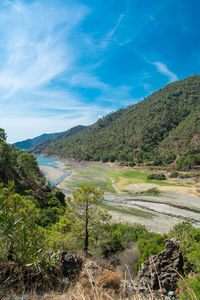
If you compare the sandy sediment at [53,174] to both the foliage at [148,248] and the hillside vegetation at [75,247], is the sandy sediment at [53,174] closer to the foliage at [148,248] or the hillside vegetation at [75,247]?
the hillside vegetation at [75,247]

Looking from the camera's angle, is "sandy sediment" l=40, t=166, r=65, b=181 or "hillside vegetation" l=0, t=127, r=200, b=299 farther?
"sandy sediment" l=40, t=166, r=65, b=181

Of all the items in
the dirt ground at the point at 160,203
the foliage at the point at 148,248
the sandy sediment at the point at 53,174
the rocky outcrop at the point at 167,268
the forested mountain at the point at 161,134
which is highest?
the forested mountain at the point at 161,134

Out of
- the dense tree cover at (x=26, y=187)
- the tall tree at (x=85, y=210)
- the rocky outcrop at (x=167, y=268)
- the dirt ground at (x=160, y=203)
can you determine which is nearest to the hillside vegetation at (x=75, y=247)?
the tall tree at (x=85, y=210)

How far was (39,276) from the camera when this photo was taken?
12.1 feet

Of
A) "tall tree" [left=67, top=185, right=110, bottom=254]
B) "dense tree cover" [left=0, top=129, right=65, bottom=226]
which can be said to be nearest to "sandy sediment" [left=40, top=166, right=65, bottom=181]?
"dense tree cover" [left=0, top=129, right=65, bottom=226]

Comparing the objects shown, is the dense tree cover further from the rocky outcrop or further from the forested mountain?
the forested mountain

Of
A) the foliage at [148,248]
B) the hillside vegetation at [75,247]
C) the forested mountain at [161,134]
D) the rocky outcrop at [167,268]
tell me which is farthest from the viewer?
the forested mountain at [161,134]

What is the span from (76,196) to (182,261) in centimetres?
812

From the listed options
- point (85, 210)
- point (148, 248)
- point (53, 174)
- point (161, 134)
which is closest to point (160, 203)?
point (148, 248)

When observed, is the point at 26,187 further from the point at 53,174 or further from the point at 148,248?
the point at 53,174

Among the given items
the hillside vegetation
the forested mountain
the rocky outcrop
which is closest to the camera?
the hillside vegetation

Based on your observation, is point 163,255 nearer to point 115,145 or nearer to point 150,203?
point 150,203

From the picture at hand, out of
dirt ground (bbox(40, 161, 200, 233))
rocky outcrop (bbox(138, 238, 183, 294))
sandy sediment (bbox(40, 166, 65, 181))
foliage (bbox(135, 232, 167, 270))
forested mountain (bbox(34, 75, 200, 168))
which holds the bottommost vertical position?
dirt ground (bbox(40, 161, 200, 233))

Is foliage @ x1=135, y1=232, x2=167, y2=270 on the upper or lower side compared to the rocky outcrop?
lower
